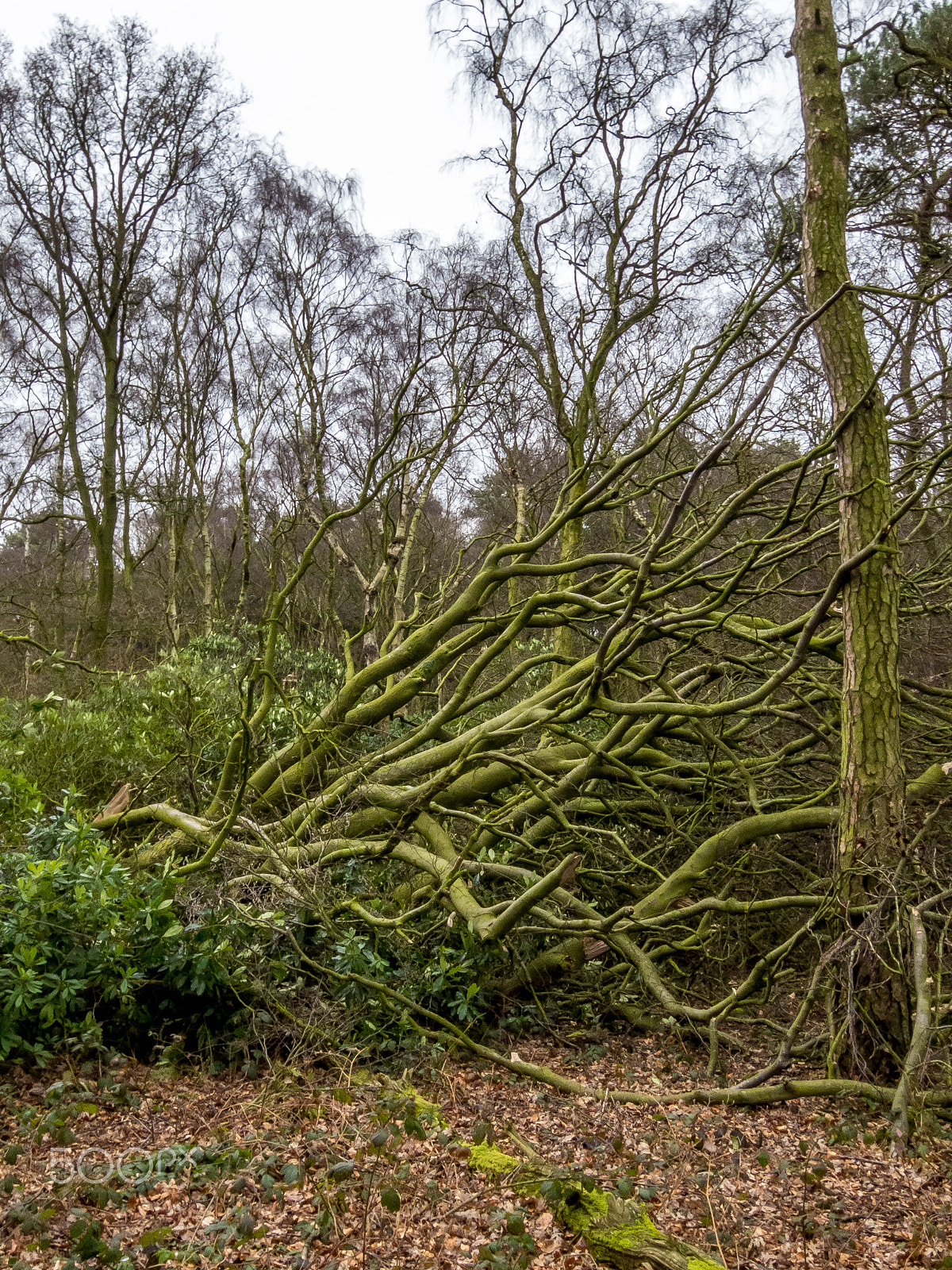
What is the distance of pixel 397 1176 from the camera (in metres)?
3.33

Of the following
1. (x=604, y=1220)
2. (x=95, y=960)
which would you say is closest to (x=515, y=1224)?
(x=604, y=1220)

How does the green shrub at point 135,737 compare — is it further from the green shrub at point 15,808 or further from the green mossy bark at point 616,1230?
the green mossy bark at point 616,1230

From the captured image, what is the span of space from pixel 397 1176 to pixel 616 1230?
89cm

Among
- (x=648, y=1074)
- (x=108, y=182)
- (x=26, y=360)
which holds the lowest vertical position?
(x=648, y=1074)

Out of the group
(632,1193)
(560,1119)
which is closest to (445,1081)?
(560,1119)

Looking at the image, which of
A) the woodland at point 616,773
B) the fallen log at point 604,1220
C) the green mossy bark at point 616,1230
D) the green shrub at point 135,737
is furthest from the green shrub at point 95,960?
the green mossy bark at point 616,1230

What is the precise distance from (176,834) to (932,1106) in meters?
5.03

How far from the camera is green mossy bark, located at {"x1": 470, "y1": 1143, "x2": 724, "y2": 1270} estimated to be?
2.75m

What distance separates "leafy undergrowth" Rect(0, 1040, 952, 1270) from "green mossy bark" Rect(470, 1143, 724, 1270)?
0.24 feet

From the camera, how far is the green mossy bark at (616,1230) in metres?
2.75

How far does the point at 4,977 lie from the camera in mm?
4211

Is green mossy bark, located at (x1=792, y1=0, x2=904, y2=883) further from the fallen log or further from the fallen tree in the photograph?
the fallen log

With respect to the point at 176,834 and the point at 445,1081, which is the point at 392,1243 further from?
the point at 176,834

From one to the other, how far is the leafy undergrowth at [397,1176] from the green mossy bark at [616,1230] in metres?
0.07
